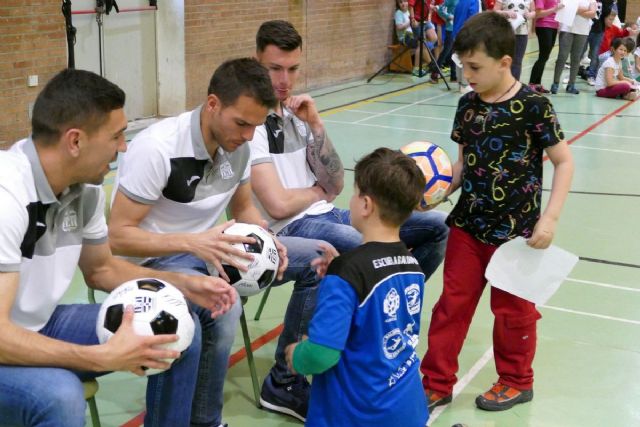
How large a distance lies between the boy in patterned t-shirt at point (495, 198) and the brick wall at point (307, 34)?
6866 millimetres

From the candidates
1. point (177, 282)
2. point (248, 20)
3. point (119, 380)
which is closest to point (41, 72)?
point (248, 20)

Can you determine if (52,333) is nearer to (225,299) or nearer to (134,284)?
(134,284)

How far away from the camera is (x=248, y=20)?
11062 millimetres

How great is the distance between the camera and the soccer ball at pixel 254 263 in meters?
3.26

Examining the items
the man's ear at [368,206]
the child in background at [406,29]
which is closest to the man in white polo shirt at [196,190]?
the man's ear at [368,206]

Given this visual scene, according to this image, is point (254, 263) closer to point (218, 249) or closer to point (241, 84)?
point (218, 249)

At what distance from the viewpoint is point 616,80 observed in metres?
12.9

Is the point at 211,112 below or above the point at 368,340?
above

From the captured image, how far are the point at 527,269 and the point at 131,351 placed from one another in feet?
6.05

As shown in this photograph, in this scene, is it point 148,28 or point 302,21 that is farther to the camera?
point 302,21

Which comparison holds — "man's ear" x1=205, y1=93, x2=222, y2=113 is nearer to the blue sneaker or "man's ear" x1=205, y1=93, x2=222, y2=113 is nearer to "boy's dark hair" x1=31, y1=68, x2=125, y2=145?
"boy's dark hair" x1=31, y1=68, x2=125, y2=145

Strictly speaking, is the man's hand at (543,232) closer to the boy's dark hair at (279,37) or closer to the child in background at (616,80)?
the boy's dark hair at (279,37)

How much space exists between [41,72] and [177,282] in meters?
5.61

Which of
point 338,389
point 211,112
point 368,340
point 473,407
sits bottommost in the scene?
point 473,407
